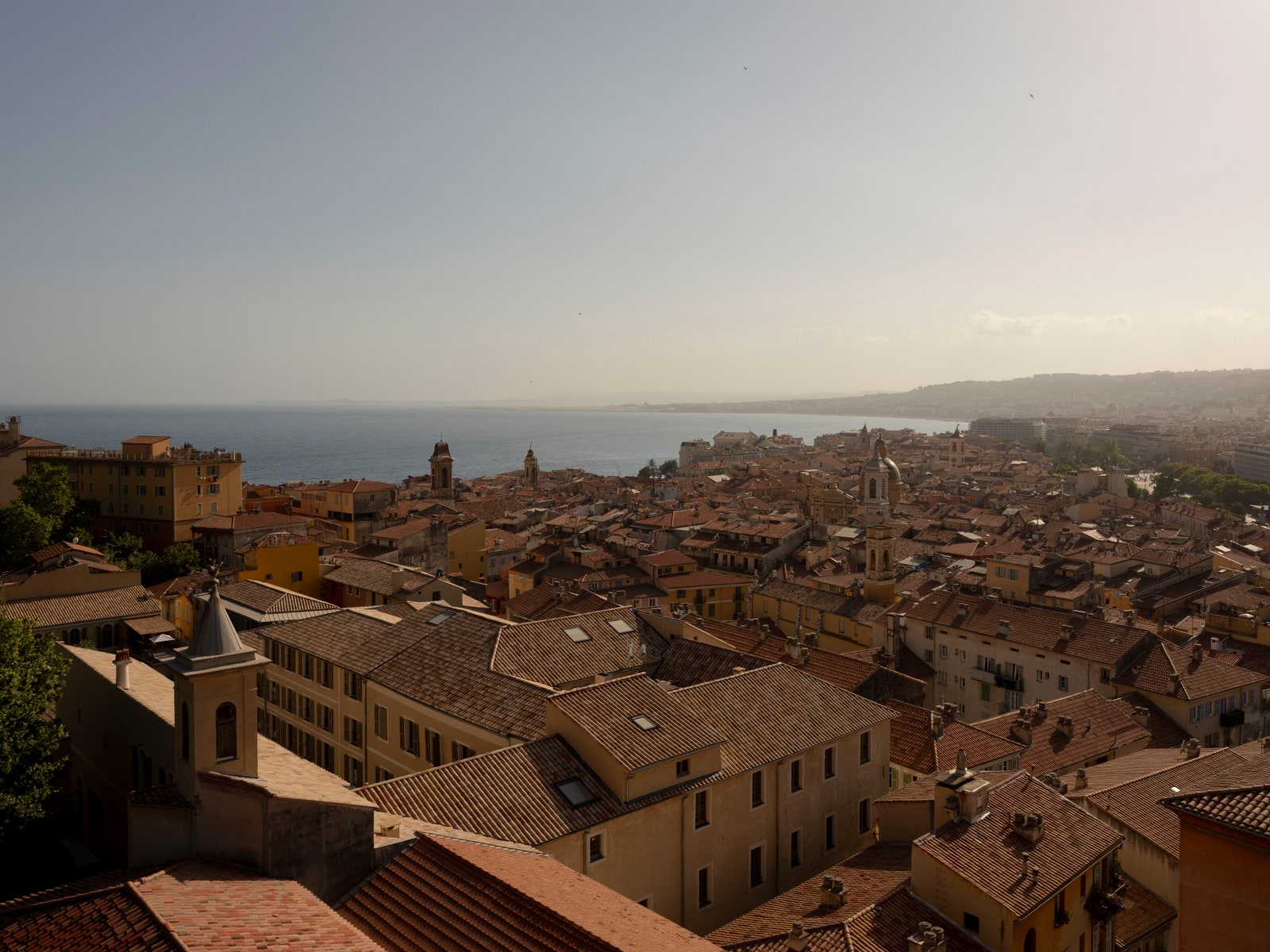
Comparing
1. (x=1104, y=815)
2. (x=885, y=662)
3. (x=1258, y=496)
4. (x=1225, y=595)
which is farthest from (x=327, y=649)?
(x=1258, y=496)

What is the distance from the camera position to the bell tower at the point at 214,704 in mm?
10539

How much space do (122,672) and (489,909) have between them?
1003 cm

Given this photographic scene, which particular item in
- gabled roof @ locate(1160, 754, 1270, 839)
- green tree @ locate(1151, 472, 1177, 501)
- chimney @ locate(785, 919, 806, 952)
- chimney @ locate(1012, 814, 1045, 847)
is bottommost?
green tree @ locate(1151, 472, 1177, 501)

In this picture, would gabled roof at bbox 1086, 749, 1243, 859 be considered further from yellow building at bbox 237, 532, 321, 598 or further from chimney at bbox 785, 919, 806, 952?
yellow building at bbox 237, 532, 321, 598

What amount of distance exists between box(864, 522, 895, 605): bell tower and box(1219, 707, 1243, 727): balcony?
1653 cm

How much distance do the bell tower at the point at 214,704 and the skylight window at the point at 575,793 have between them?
16.2ft

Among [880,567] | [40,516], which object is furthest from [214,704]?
[880,567]

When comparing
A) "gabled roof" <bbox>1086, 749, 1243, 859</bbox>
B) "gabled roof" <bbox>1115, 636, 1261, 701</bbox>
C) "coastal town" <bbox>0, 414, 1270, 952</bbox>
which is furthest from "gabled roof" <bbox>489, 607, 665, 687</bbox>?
"gabled roof" <bbox>1115, 636, 1261, 701</bbox>

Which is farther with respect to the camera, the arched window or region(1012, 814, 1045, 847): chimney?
region(1012, 814, 1045, 847): chimney

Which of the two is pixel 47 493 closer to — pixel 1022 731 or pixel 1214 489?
pixel 1022 731

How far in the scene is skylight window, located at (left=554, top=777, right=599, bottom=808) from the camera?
1405 cm

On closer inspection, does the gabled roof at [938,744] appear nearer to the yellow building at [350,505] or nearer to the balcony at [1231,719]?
the balcony at [1231,719]

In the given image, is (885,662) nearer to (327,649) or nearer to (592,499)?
(327,649)

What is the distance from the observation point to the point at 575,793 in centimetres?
1424
